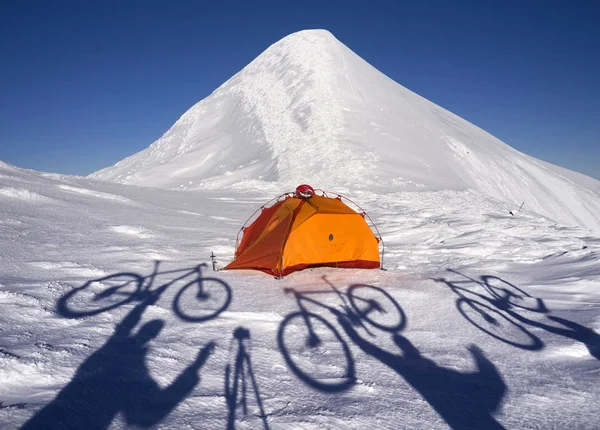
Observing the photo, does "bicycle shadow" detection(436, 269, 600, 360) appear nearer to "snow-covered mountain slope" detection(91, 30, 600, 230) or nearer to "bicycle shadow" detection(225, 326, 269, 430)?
"bicycle shadow" detection(225, 326, 269, 430)

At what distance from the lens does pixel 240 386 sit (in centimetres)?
321

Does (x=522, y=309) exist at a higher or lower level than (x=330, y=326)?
higher

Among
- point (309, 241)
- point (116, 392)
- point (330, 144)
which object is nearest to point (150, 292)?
point (116, 392)

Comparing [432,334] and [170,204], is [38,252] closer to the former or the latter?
[432,334]

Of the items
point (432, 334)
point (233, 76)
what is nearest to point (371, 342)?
point (432, 334)

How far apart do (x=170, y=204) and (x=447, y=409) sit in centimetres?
1025

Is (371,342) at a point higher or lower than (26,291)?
lower

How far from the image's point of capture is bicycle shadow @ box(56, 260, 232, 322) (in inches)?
173

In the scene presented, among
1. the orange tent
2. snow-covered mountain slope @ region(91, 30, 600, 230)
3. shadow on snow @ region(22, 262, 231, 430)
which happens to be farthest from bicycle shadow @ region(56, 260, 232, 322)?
snow-covered mountain slope @ region(91, 30, 600, 230)

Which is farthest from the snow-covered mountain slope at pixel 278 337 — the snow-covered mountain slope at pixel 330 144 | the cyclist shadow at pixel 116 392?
the snow-covered mountain slope at pixel 330 144

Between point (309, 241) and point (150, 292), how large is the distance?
2.42m

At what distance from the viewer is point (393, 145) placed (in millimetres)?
25188

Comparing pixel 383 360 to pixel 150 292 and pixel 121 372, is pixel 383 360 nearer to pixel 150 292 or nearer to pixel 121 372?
pixel 121 372

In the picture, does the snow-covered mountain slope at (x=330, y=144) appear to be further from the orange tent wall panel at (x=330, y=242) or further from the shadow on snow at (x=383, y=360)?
the shadow on snow at (x=383, y=360)
